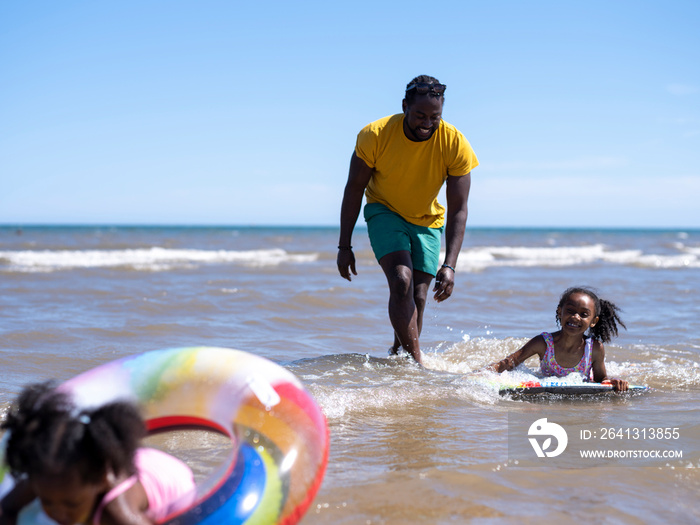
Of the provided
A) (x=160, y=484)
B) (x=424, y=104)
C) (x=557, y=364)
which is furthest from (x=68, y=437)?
(x=557, y=364)

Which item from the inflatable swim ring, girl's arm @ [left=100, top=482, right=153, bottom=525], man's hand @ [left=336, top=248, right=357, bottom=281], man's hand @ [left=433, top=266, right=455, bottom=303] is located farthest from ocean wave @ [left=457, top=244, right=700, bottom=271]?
girl's arm @ [left=100, top=482, right=153, bottom=525]

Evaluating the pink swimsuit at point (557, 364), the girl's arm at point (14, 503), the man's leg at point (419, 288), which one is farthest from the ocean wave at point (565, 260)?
the girl's arm at point (14, 503)

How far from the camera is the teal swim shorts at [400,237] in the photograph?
15.4ft

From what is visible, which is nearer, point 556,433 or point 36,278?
point 556,433

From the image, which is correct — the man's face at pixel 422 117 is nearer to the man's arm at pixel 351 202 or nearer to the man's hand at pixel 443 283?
the man's arm at pixel 351 202

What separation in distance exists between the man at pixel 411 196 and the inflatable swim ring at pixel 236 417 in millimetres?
2491

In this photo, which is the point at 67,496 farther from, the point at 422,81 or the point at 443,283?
the point at 422,81

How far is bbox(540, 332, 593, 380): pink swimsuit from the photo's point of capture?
15.1ft

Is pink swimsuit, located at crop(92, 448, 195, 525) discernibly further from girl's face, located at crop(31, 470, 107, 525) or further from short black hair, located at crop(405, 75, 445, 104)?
short black hair, located at crop(405, 75, 445, 104)


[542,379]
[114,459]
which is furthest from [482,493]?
[542,379]

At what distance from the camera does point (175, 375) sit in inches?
81.0

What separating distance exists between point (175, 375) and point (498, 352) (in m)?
4.01

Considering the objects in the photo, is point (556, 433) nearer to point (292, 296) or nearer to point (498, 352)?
point (498, 352)

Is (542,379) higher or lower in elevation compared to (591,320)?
lower
